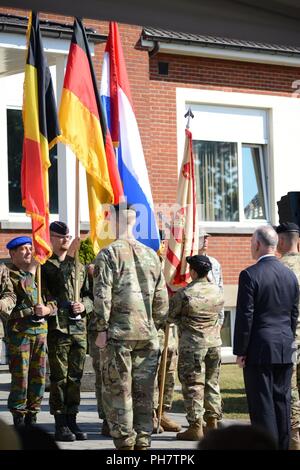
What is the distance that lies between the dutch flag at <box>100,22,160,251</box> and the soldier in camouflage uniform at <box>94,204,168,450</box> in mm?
1418

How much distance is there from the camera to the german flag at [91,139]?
9328 millimetres

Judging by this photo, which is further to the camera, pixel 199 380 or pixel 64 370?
pixel 199 380

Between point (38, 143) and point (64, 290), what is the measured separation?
1.48m

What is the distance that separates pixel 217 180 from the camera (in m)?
19.0

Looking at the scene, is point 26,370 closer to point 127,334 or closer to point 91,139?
point 127,334

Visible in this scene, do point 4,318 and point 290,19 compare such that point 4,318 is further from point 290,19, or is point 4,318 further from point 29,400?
point 290,19

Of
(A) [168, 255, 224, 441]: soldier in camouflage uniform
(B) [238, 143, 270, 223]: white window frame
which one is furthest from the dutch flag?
(B) [238, 143, 270, 223]: white window frame

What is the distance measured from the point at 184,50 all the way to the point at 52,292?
30.0 ft

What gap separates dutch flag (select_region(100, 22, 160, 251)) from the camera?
9.76 meters

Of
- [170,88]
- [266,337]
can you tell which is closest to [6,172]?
[170,88]

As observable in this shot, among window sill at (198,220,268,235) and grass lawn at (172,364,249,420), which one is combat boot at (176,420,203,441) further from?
window sill at (198,220,268,235)

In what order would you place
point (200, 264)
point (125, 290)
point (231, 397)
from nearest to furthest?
point (125, 290) → point (200, 264) → point (231, 397)
